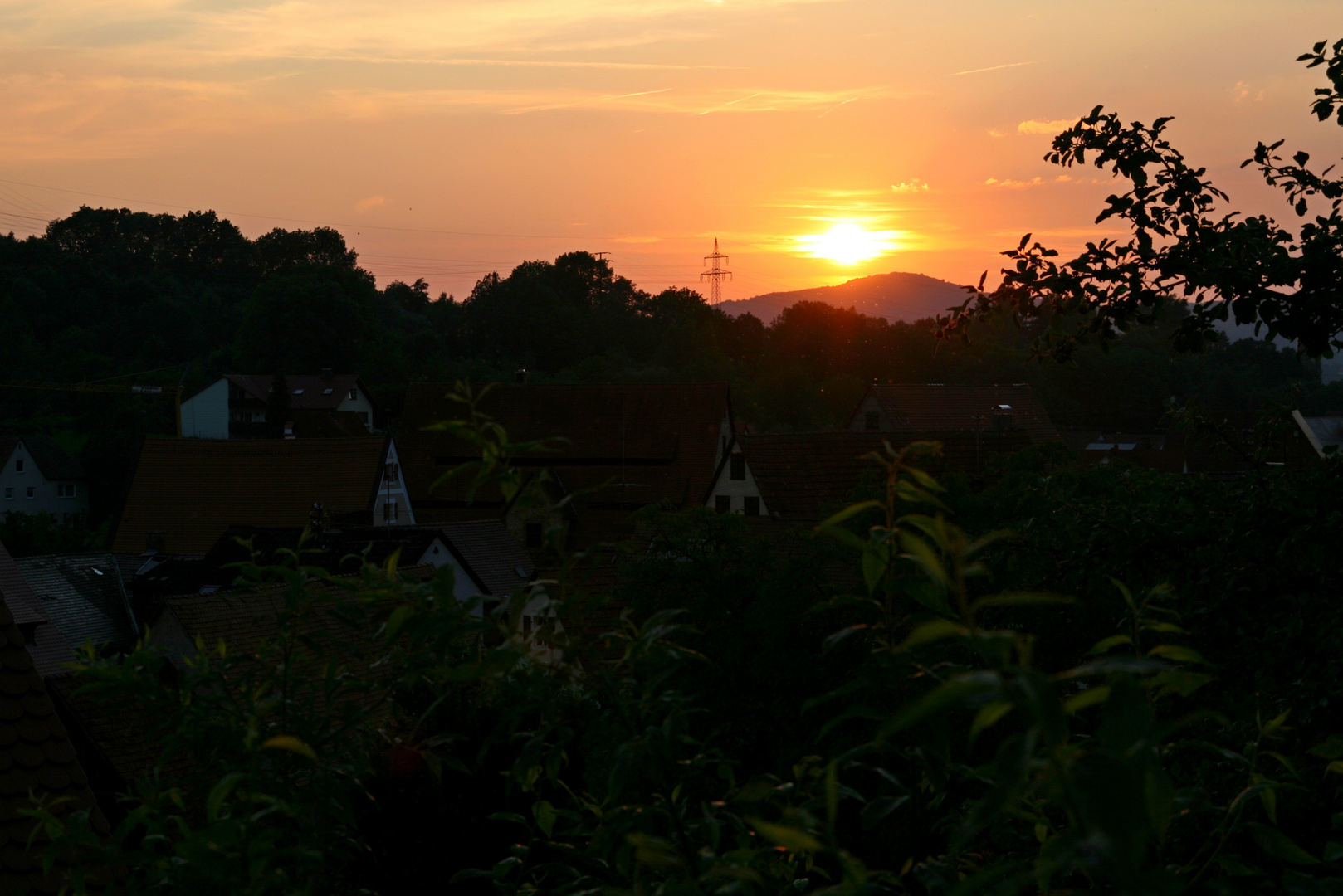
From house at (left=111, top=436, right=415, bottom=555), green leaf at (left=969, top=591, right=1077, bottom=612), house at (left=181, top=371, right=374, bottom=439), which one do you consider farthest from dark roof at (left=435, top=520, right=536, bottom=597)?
house at (left=181, top=371, right=374, bottom=439)

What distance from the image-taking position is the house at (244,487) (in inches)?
1740

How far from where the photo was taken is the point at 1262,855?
3.07m

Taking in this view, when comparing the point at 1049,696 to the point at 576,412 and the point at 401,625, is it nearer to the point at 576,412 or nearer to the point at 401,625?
the point at 401,625

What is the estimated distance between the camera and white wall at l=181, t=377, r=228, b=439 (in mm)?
82500

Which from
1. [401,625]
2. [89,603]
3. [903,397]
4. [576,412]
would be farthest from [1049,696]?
[903,397]

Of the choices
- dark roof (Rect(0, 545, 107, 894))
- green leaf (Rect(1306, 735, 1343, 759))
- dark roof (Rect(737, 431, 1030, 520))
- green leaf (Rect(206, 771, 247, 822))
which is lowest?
dark roof (Rect(737, 431, 1030, 520))

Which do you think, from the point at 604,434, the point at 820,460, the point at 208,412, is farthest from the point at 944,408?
the point at 208,412

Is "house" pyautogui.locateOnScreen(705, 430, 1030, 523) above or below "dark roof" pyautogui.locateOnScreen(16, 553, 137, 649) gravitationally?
above

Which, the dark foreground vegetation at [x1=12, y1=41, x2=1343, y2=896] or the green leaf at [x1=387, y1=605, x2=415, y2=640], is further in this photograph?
the green leaf at [x1=387, y1=605, x2=415, y2=640]

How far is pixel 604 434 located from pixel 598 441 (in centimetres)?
42

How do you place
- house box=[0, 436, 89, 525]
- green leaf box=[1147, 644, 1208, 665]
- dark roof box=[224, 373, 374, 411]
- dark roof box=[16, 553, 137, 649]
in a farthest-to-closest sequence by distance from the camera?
dark roof box=[224, 373, 374, 411]
house box=[0, 436, 89, 525]
dark roof box=[16, 553, 137, 649]
green leaf box=[1147, 644, 1208, 665]

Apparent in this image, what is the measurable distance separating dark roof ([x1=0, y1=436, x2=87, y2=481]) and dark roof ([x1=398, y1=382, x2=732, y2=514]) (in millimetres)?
27958

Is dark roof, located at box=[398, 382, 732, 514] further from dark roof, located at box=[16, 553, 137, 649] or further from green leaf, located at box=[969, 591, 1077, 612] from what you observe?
green leaf, located at box=[969, 591, 1077, 612]

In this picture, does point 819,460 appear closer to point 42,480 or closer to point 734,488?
point 734,488
